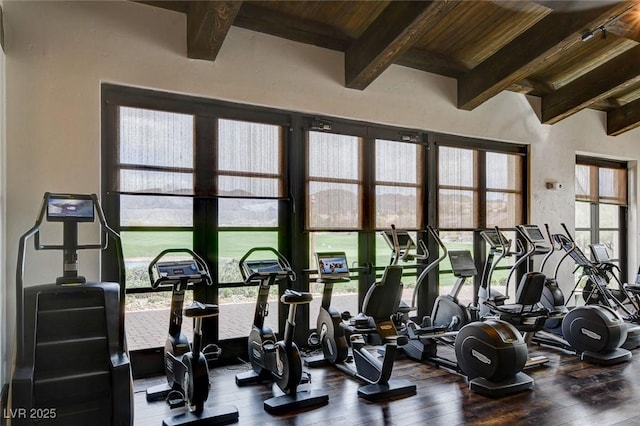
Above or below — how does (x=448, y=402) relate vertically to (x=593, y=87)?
below

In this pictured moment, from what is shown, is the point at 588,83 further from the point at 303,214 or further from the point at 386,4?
the point at 303,214

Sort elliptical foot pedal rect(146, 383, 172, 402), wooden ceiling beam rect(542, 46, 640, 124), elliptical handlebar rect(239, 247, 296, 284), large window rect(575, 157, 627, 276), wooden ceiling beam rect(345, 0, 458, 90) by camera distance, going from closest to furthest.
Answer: elliptical foot pedal rect(146, 383, 172, 402) < elliptical handlebar rect(239, 247, 296, 284) < wooden ceiling beam rect(345, 0, 458, 90) < wooden ceiling beam rect(542, 46, 640, 124) < large window rect(575, 157, 627, 276)

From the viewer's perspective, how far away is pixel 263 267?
384 centimetres

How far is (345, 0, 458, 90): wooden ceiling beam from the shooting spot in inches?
162

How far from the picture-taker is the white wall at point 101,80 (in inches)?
146

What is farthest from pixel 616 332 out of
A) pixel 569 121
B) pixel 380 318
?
pixel 569 121

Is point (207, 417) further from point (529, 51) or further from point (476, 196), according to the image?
point (529, 51)

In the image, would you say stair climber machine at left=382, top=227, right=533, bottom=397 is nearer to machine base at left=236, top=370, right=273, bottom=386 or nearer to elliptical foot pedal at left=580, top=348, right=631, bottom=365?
elliptical foot pedal at left=580, top=348, right=631, bottom=365

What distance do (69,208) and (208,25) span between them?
2045 millimetres

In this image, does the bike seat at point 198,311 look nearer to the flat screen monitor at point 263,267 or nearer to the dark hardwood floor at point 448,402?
the flat screen monitor at point 263,267

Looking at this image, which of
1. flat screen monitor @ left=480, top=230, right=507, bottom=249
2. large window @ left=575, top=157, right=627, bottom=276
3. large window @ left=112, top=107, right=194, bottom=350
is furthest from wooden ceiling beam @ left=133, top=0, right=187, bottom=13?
large window @ left=575, top=157, right=627, bottom=276

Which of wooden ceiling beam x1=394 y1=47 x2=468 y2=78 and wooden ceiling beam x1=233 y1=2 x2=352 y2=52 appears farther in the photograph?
wooden ceiling beam x1=394 y1=47 x2=468 y2=78

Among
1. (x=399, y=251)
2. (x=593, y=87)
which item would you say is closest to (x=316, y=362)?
(x=399, y=251)

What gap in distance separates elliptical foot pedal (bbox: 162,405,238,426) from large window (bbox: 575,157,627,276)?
7022 mm
